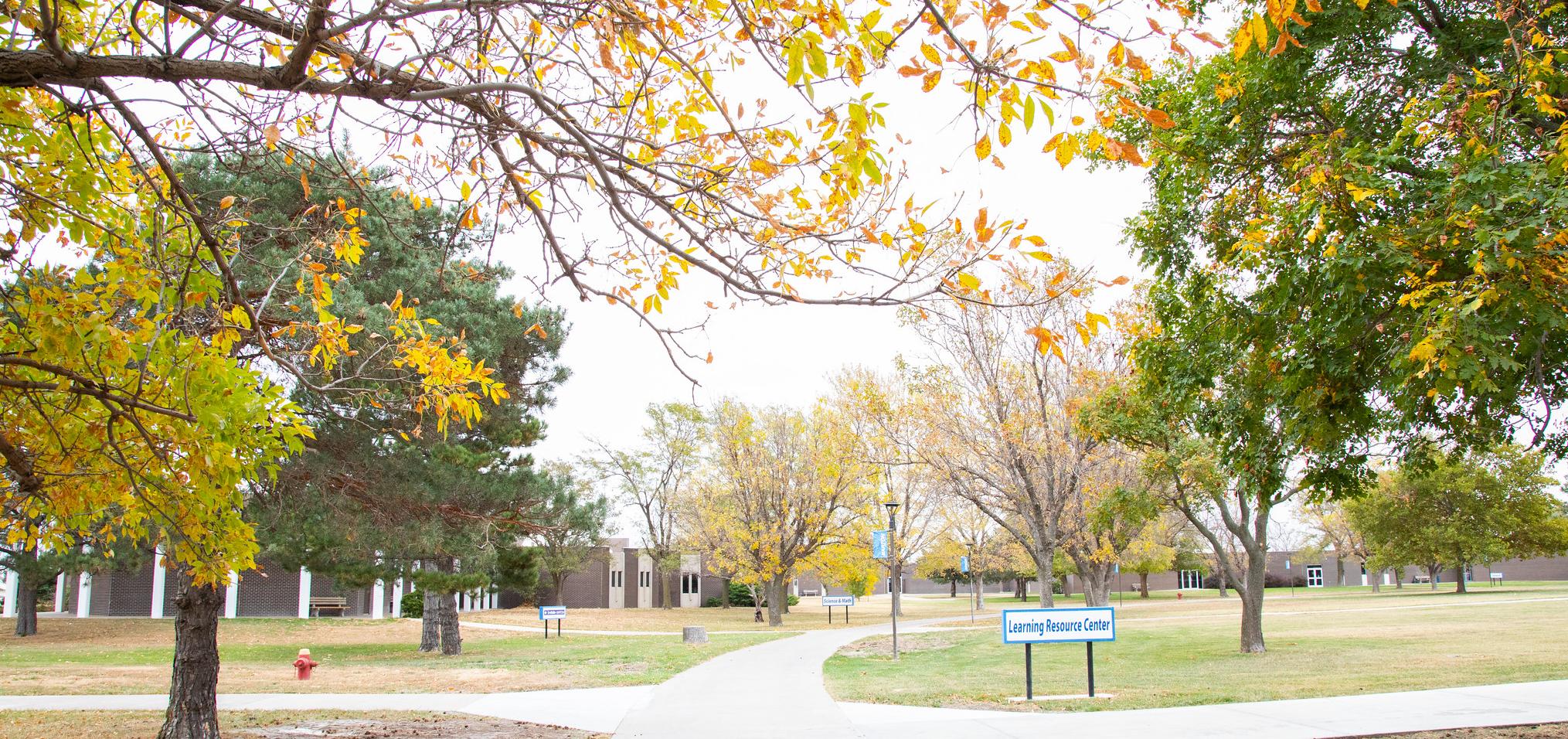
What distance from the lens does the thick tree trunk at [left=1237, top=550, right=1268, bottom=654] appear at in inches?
690

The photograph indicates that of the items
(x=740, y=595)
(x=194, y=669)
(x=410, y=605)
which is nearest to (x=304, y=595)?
(x=410, y=605)

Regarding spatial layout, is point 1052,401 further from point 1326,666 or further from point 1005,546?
point 1005,546

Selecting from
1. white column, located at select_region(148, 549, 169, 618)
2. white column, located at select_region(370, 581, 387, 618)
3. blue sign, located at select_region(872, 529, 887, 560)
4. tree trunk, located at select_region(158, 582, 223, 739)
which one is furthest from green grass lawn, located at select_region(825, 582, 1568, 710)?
white column, located at select_region(148, 549, 169, 618)

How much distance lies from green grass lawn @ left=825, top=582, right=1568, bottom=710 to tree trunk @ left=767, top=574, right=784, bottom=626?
8.72 metres

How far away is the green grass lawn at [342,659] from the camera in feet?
49.2

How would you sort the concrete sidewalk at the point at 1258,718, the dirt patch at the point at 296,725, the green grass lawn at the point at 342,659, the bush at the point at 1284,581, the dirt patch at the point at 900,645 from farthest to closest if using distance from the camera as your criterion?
the bush at the point at 1284,581 → the dirt patch at the point at 900,645 → the green grass lawn at the point at 342,659 → the dirt patch at the point at 296,725 → the concrete sidewalk at the point at 1258,718

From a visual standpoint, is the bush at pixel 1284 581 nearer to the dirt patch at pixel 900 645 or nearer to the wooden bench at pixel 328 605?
the dirt patch at pixel 900 645

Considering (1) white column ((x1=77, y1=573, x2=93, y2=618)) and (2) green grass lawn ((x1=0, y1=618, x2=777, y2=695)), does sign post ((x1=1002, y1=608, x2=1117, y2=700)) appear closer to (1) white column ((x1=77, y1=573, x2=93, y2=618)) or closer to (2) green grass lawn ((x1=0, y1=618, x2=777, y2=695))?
(2) green grass lawn ((x1=0, y1=618, x2=777, y2=695))

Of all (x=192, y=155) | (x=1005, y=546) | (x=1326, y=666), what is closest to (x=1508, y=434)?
(x=1326, y=666)

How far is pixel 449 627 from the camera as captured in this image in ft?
74.0

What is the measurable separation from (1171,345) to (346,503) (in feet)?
40.1

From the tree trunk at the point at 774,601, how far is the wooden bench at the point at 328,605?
1786 cm

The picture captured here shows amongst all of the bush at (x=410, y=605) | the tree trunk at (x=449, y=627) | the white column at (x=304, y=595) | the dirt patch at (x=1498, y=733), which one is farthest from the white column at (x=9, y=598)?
the dirt patch at (x=1498, y=733)

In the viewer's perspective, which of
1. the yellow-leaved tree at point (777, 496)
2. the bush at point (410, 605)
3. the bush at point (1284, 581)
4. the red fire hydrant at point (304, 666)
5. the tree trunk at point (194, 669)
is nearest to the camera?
the tree trunk at point (194, 669)
